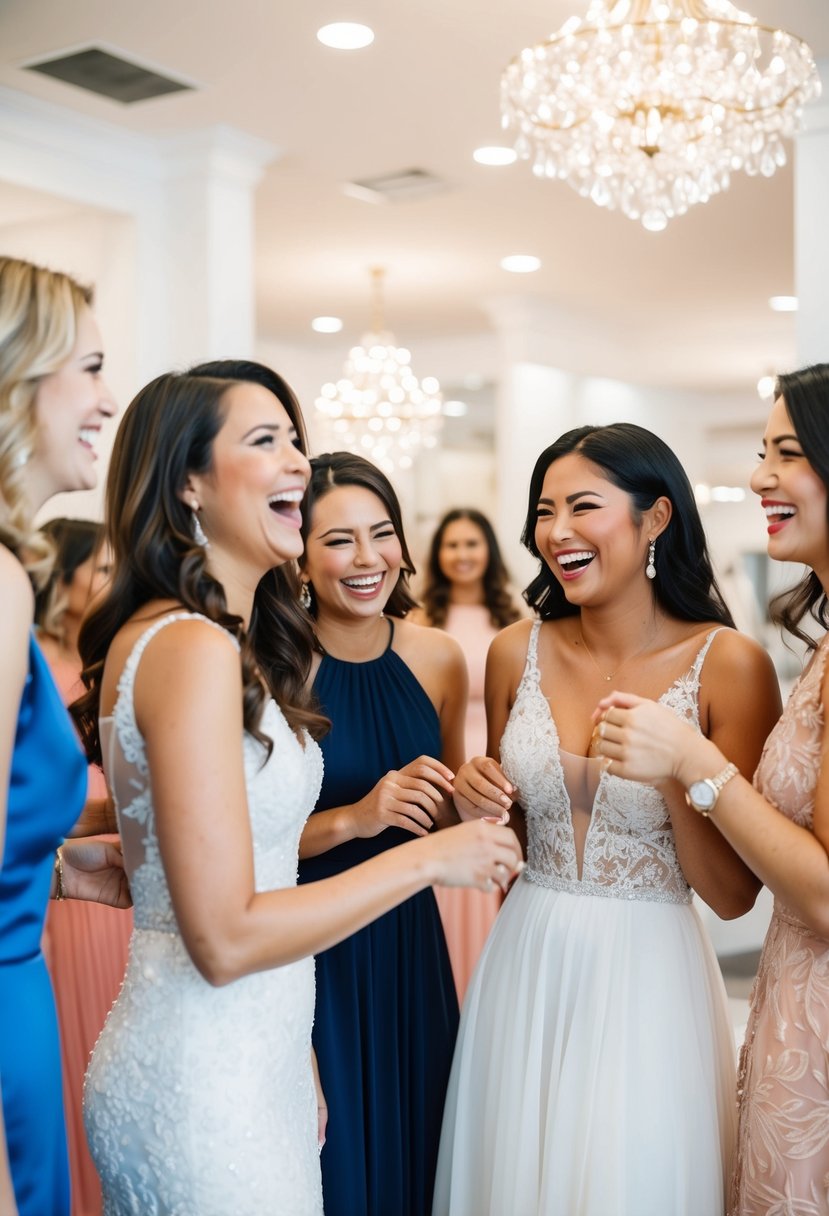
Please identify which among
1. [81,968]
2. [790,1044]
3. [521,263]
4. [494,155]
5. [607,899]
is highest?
[521,263]

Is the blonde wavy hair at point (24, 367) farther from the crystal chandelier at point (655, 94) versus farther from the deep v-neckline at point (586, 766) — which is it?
the crystal chandelier at point (655, 94)

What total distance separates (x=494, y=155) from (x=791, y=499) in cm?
395

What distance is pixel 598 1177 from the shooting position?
6.51ft

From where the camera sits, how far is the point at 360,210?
21.0 ft

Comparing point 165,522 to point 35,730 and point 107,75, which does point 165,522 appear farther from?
point 107,75

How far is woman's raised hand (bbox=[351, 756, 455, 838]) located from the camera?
2035 mm

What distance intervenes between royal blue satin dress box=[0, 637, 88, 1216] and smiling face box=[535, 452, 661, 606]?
104cm

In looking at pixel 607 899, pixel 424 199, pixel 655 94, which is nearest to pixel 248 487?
pixel 607 899

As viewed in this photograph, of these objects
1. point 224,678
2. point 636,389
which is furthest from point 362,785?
point 636,389

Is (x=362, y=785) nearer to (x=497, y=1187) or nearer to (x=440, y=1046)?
(x=440, y=1046)

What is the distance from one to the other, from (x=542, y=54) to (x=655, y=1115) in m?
2.87

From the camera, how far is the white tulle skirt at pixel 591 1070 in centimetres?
201

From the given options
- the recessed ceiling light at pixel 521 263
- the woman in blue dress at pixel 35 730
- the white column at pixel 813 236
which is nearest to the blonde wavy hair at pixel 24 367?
the woman in blue dress at pixel 35 730

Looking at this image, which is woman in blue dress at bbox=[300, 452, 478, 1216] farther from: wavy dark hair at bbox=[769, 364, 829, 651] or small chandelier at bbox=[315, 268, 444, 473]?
small chandelier at bbox=[315, 268, 444, 473]
